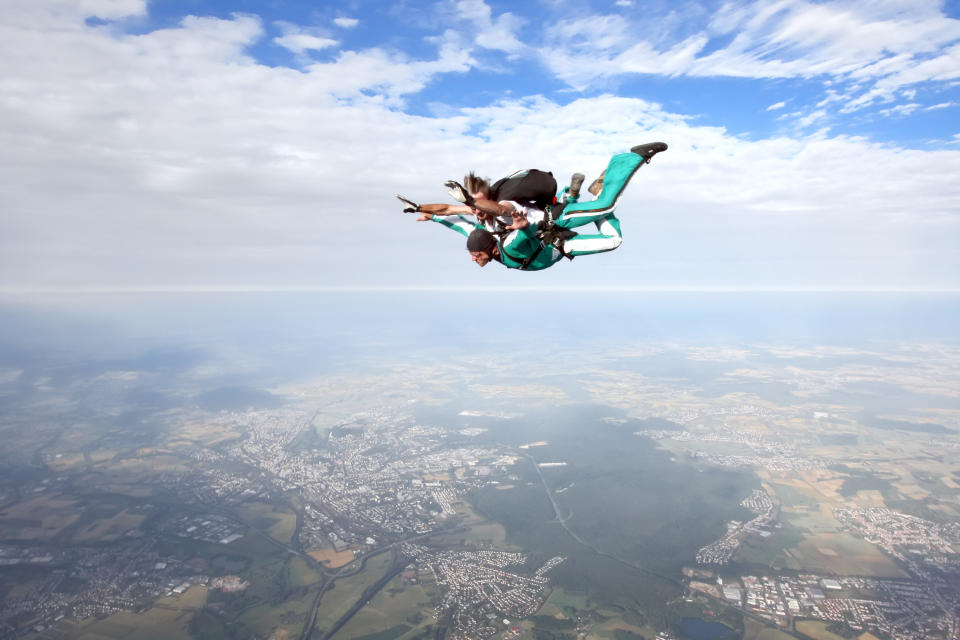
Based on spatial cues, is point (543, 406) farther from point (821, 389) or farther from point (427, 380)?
point (821, 389)

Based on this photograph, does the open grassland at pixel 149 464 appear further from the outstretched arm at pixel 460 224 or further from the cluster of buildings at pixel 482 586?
the outstretched arm at pixel 460 224

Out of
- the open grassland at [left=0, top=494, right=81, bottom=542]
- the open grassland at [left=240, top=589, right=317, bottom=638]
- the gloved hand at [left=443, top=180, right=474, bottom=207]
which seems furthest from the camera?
the open grassland at [left=0, top=494, right=81, bottom=542]

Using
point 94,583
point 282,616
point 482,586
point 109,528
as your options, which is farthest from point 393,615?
point 109,528

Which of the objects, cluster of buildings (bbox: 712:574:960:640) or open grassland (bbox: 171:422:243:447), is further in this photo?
open grassland (bbox: 171:422:243:447)

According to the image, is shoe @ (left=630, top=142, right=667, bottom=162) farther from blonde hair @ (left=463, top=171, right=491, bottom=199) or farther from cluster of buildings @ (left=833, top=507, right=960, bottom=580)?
cluster of buildings @ (left=833, top=507, right=960, bottom=580)

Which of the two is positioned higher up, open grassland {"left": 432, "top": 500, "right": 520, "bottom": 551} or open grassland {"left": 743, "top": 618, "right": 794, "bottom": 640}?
open grassland {"left": 743, "top": 618, "right": 794, "bottom": 640}

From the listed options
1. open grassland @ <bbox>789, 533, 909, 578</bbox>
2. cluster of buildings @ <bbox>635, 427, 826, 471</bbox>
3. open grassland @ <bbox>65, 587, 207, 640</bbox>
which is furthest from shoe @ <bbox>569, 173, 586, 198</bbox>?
cluster of buildings @ <bbox>635, 427, 826, 471</bbox>
